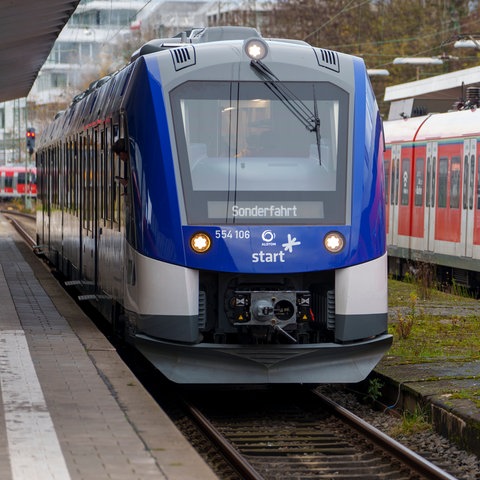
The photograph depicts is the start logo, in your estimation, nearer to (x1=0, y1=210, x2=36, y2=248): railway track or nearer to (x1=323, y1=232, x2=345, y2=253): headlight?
(x1=323, y1=232, x2=345, y2=253): headlight

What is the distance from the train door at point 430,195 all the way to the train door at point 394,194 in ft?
6.61

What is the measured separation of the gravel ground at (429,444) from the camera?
977 centimetres

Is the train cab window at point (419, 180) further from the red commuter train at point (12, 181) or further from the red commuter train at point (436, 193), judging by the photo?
the red commuter train at point (12, 181)

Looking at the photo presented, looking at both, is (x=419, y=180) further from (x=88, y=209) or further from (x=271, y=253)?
(x=271, y=253)

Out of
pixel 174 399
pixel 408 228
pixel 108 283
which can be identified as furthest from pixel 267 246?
pixel 408 228

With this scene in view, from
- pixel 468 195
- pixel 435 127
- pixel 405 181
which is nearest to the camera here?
pixel 468 195

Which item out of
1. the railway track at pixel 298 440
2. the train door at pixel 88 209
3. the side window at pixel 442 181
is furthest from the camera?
the side window at pixel 442 181

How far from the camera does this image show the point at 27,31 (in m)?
22.7

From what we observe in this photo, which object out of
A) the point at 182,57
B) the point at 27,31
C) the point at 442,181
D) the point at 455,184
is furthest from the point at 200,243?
the point at 442,181

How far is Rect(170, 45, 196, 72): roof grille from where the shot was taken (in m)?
11.6

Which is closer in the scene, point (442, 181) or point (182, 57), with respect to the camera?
point (182, 57)

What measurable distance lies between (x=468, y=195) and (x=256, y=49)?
1127cm

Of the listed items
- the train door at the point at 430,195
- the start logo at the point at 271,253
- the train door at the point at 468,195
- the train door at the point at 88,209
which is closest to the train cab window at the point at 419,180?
the train door at the point at 430,195

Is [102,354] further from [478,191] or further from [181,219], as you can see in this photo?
[478,191]
